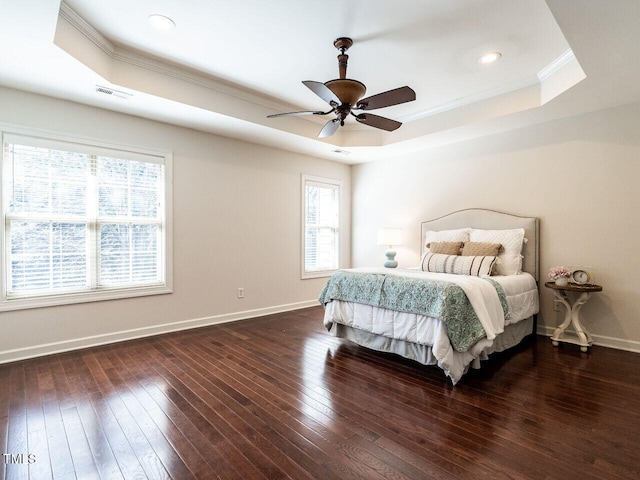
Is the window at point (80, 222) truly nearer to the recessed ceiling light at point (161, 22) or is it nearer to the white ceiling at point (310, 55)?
the white ceiling at point (310, 55)

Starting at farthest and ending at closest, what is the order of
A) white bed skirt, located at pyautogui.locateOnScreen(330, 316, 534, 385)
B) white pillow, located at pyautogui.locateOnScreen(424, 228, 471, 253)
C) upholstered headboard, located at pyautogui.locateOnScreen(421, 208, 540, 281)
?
1. white pillow, located at pyautogui.locateOnScreen(424, 228, 471, 253)
2. upholstered headboard, located at pyautogui.locateOnScreen(421, 208, 540, 281)
3. white bed skirt, located at pyautogui.locateOnScreen(330, 316, 534, 385)

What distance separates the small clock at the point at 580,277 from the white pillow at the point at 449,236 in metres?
1.20

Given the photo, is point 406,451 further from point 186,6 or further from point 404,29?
point 186,6

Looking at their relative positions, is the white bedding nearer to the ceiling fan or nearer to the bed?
the bed

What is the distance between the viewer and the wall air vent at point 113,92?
3105mm

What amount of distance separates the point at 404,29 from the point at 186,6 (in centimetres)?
167

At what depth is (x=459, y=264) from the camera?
385cm

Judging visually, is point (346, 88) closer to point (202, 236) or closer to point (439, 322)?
point (439, 322)

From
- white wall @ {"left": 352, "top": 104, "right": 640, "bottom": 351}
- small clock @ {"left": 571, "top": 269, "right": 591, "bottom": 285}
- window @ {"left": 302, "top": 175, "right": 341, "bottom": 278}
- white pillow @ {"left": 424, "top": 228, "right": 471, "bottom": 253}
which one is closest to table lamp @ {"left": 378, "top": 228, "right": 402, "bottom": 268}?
white pillow @ {"left": 424, "top": 228, "right": 471, "bottom": 253}

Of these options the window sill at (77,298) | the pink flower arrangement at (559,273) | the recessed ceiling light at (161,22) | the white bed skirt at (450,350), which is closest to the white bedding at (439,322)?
the white bed skirt at (450,350)

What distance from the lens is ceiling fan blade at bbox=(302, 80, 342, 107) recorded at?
99.0 inches

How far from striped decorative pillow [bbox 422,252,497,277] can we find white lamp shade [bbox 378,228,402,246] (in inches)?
43.1

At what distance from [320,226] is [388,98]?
11.2 ft

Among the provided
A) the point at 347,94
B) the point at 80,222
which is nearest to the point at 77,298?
the point at 80,222
